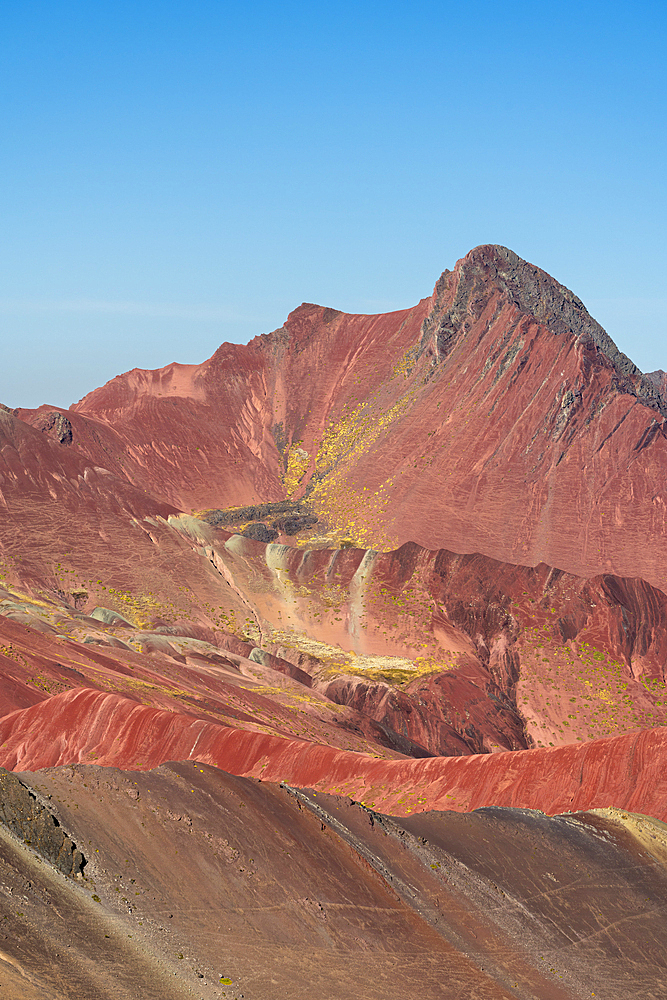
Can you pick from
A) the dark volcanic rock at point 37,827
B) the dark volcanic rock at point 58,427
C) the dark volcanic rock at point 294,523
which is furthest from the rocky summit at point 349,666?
the dark volcanic rock at point 294,523

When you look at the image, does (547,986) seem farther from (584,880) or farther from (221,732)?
(221,732)

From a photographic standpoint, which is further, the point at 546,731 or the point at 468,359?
the point at 468,359

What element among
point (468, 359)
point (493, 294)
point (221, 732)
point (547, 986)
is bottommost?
point (547, 986)

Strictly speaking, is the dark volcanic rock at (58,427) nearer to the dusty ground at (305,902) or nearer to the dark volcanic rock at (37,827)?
the dusty ground at (305,902)

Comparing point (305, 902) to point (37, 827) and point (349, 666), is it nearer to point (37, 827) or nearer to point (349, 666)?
point (37, 827)

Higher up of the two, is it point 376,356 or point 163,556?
point 376,356

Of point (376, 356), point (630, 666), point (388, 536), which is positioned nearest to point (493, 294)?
point (376, 356)

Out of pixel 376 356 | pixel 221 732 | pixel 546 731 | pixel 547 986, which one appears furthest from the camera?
pixel 376 356

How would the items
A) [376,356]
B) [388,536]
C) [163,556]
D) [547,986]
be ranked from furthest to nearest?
[376,356] → [388,536] → [163,556] → [547,986]
